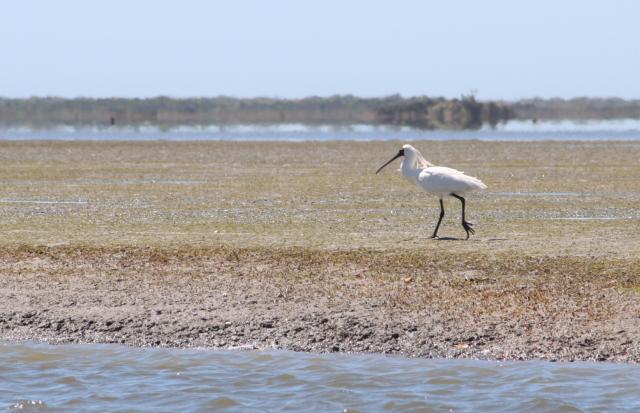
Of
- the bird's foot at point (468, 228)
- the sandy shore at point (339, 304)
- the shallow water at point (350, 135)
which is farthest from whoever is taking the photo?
the shallow water at point (350, 135)

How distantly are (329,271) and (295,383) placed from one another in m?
3.45

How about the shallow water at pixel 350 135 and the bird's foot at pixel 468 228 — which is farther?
the shallow water at pixel 350 135

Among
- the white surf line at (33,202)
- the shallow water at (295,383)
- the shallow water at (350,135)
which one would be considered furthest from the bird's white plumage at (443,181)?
the shallow water at (350,135)

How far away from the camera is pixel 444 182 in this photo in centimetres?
1673

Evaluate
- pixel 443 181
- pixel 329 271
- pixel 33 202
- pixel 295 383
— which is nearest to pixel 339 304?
pixel 329 271

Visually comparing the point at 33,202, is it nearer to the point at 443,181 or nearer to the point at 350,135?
the point at 443,181

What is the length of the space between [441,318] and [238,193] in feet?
45.1

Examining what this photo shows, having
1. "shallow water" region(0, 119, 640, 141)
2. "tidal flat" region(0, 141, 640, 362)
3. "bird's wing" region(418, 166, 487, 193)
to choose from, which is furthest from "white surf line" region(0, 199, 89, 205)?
"shallow water" region(0, 119, 640, 141)

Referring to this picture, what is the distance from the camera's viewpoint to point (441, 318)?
11023 millimetres

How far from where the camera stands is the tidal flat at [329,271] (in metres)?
10.8

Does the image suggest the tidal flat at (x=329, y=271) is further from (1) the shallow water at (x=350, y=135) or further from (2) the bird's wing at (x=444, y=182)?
(1) the shallow water at (x=350, y=135)

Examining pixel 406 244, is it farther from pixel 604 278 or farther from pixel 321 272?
pixel 604 278

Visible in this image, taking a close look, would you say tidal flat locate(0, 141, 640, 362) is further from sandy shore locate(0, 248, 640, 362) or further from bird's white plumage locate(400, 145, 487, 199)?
bird's white plumage locate(400, 145, 487, 199)

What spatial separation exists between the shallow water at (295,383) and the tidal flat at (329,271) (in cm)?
34
